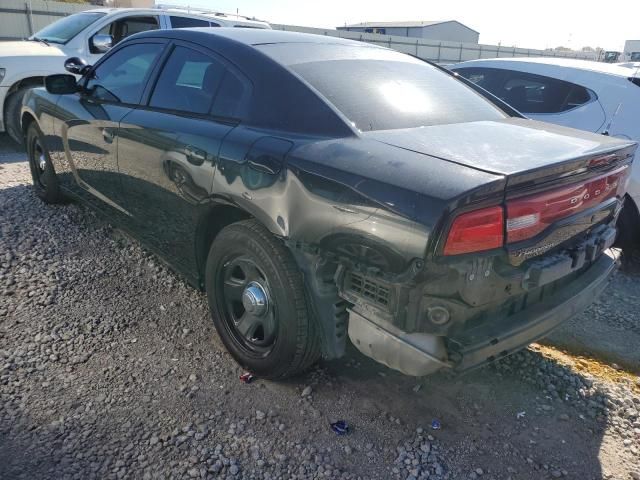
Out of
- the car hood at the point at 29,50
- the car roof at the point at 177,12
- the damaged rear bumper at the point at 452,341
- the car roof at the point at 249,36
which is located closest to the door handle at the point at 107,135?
the car roof at the point at 249,36

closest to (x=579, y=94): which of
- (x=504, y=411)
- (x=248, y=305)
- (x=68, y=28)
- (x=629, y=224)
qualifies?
(x=629, y=224)

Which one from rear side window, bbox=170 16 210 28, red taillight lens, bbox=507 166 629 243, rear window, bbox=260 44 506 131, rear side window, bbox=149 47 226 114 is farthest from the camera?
rear side window, bbox=170 16 210 28

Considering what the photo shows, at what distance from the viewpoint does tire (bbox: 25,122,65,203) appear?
15.5 feet

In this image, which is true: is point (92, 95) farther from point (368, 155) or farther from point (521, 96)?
point (521, 96)

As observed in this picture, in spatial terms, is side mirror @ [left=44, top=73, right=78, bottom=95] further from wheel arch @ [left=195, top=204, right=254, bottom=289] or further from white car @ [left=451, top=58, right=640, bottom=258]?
white car @ [left=451, top=58, right=640, bottom=258]

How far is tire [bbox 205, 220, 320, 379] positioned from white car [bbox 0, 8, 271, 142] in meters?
5.36

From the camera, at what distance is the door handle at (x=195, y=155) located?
2.74 metres

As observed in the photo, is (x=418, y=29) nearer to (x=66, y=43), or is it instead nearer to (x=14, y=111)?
(x=66, y=43)

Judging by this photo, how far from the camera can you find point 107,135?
11.7 ft

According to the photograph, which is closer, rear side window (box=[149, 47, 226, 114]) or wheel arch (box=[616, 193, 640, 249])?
rear side window (box=[149, 47, 226, 114])

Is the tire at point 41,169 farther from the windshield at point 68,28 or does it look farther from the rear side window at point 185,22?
the rear side window at point 185,22

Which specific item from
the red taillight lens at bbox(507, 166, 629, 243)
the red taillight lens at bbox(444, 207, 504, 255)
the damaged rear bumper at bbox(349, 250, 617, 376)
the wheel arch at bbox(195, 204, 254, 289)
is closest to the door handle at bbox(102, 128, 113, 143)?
the wheel arch at bbox(195, 204, 254, 289)

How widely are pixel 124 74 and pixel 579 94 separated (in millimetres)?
3890

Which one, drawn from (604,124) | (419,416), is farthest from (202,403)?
(604,124)
